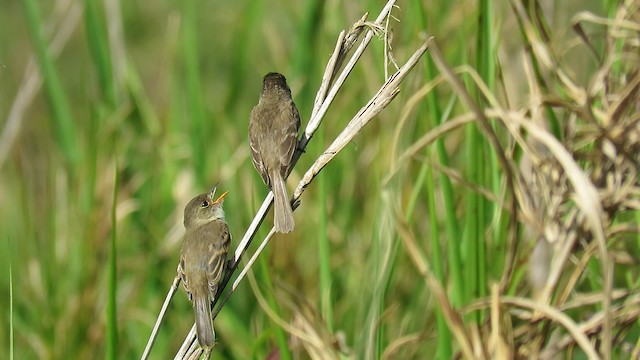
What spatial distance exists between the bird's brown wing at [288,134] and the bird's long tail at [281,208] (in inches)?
1.2

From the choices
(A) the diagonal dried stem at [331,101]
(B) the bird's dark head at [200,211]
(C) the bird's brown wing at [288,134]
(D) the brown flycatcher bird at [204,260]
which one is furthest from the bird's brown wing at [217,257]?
(A) the diagonal dried stem at [331,101]

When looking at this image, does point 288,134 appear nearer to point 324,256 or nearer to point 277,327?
point 324,256

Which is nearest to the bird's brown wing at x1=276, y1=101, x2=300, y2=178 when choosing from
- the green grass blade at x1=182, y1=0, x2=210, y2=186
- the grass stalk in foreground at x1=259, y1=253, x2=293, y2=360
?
the grass stalk in foreground at x1=259, y1=253, x2=293, y2=360

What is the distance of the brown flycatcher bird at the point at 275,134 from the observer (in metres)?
3.11

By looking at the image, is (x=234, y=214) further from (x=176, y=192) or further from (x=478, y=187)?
(x=478, y=187)

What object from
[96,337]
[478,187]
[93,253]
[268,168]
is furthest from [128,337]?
[478,187]

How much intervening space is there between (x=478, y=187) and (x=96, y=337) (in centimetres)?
209

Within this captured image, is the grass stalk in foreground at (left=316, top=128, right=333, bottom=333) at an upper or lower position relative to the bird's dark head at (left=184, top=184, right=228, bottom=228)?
lower

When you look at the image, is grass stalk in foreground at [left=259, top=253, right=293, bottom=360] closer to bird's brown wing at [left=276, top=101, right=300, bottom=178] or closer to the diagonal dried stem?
the diagonal dried stem

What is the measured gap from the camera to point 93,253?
4.32 m

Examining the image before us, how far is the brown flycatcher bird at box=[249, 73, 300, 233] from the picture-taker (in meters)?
3.11

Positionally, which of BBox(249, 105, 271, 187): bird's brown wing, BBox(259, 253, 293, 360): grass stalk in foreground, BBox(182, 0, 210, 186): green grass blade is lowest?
BBox(259, 253, 293, 360): grass stalk in foreground

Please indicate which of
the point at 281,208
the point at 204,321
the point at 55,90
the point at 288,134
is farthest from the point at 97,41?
the point at 204,321

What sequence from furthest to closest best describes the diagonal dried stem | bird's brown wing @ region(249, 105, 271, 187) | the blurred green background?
1. the blurred green background
2. bird's brown wing @ region(249, 105, 271, 187)
3. the diagonal dried stem
